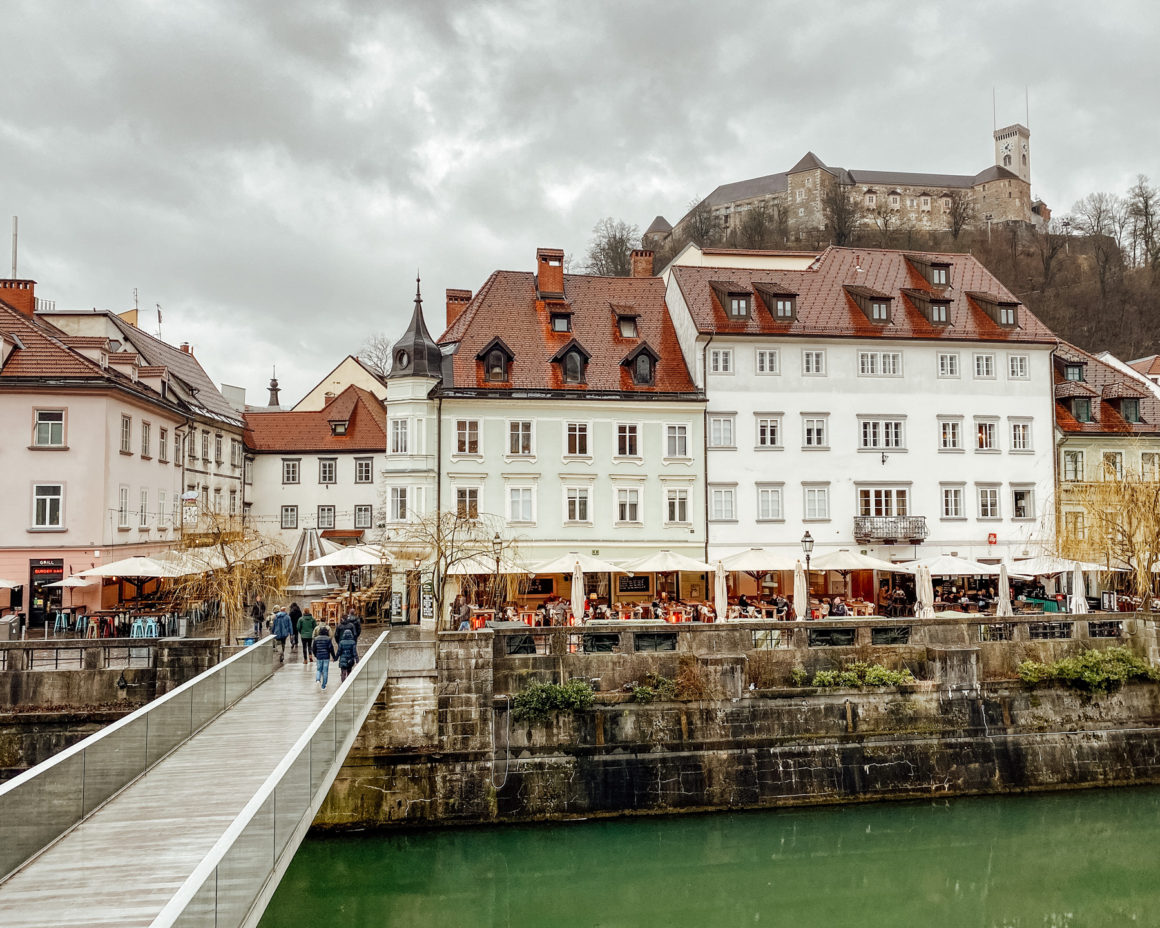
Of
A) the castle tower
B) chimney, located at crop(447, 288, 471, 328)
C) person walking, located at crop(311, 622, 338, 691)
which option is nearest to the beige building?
the castle tower

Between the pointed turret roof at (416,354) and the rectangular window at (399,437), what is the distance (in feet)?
5.74

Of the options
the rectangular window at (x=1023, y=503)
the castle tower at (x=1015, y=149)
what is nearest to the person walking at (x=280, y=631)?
the rectangular window at (x=1023, y=503)

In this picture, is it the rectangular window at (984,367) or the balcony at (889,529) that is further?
the rectangular window at (984,367)

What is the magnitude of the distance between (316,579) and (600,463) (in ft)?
37.5

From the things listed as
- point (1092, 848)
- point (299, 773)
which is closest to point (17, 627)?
point (299, 773)

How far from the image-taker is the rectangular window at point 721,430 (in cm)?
3550

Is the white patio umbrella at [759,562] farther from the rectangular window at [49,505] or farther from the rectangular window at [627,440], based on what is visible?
the rectangular window at [49,505]

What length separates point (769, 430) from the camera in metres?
35.8

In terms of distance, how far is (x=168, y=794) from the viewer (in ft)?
42.1

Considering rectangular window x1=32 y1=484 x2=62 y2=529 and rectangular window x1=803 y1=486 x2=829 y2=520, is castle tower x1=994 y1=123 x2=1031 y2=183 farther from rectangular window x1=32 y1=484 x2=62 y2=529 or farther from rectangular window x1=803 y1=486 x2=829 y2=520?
rectangular window x1=32 y1=484 x2=62 y2=529

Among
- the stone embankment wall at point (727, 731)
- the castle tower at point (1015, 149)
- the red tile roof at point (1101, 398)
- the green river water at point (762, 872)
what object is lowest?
the green river water at point (762, 872)

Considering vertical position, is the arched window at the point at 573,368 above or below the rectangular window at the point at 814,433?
above

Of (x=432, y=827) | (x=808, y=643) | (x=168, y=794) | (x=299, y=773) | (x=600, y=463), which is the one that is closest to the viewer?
(x=299, y=773)

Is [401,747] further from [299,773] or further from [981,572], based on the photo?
[981,572]
